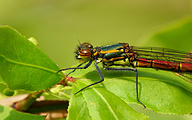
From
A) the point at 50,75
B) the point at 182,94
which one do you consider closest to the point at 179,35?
the point at 182,94

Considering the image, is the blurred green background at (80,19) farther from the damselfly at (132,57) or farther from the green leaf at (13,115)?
the green leaf at (13,115)

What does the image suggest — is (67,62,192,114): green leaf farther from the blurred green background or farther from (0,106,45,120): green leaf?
the blurred green background

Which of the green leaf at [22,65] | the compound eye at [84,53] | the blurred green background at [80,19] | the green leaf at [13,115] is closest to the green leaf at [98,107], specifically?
the green leaf at [22,65]

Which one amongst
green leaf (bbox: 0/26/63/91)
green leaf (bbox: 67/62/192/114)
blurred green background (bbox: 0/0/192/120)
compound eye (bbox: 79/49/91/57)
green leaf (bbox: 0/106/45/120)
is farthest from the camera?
blurred green background (bbox: 0/0/192/120)

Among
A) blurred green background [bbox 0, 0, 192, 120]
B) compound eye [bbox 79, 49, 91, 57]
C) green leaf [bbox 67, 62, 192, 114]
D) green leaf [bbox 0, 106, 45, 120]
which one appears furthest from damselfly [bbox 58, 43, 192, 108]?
green leaf [bbox 0, 106, 45, 120]

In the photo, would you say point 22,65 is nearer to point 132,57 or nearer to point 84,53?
point 84,53
